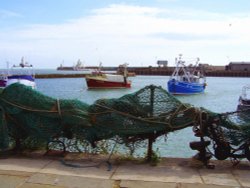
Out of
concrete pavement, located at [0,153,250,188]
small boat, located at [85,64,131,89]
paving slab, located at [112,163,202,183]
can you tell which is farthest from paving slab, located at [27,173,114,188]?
small boat, located at [85,64,131,89]

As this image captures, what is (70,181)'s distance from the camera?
4.95 m

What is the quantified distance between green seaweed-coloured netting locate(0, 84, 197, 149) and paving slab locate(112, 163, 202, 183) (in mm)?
562

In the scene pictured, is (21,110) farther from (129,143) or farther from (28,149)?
(129,143)

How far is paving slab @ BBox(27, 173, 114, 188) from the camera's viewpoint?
4.81 meters

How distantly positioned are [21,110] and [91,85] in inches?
2368

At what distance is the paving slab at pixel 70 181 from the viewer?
15.8 feet

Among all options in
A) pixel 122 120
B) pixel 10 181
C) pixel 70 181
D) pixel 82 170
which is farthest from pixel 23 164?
pixel 122 120

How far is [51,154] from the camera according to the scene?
6.28 meters

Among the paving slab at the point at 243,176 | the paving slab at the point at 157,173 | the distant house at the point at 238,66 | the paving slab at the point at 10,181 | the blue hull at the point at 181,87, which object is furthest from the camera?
the distant house at the point at 238,66

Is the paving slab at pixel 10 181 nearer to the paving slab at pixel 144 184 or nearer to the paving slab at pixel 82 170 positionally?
the paving slab at pixel 82 170

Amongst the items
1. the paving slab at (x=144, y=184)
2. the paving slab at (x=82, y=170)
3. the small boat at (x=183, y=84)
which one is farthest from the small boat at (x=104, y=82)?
the paving slab at (x=144, y=184)

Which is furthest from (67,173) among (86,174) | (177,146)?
(177,146)

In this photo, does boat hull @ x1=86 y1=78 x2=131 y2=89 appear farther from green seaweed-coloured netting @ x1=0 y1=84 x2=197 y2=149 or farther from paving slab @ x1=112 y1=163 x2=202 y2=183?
paving slab @ x1=112 y1=163 x2=202 y2=183

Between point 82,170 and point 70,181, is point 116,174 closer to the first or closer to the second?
point 82,170
